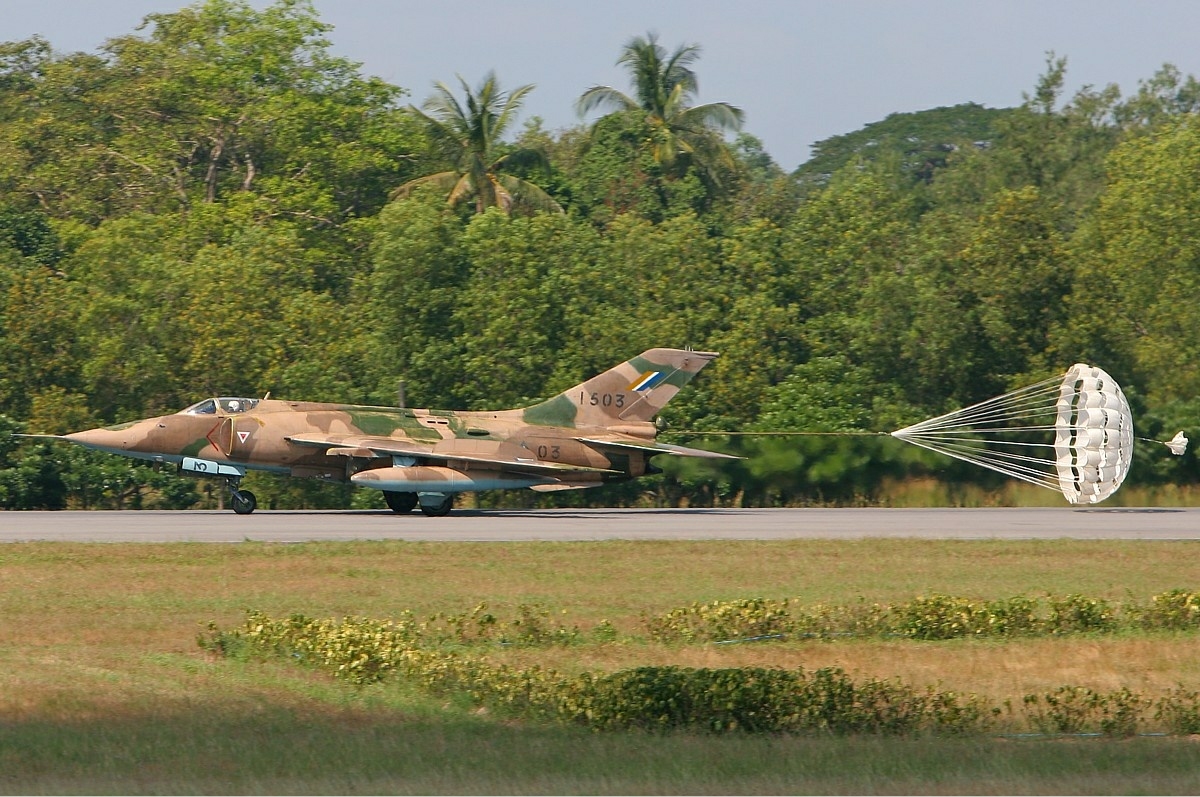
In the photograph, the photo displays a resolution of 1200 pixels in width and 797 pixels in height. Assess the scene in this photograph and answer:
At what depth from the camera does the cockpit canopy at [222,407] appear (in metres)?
31.8

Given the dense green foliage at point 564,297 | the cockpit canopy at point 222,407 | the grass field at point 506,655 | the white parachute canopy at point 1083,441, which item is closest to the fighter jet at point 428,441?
the cockpit canopy at point 222,407

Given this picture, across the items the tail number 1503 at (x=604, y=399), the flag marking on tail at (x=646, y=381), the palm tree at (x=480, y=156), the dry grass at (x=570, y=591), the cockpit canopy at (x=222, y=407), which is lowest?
the dry grass at (x=570, y=591)

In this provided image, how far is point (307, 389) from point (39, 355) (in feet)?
24.2

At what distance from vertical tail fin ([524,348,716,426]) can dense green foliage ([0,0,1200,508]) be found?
3.95m

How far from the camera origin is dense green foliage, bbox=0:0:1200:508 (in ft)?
130

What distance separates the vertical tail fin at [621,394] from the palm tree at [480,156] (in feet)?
64.9

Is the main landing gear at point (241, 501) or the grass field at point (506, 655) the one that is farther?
the main landing gear at point (241, 501)

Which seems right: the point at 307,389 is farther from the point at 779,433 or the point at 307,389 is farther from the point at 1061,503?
the point at 1061,503

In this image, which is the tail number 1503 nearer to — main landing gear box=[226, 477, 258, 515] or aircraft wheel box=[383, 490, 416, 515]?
aircraft wheel box=[383, 490, 416, 515]

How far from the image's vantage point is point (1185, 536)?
28.6 meters

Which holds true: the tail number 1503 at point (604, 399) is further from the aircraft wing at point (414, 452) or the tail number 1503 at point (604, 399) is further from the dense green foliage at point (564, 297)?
the dense green foliage at point (564, 297)

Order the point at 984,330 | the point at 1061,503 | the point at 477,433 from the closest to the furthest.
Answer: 1. the point at 477,433
2. the point at 1061,503
3. the point at 984,330

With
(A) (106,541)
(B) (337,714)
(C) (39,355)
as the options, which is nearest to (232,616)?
(B) (337,714)

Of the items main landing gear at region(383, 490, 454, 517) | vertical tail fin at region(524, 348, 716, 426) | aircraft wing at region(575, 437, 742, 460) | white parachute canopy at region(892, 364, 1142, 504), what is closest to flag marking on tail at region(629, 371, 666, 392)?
vertical tail fin at region(524, 348, 716, 426)
